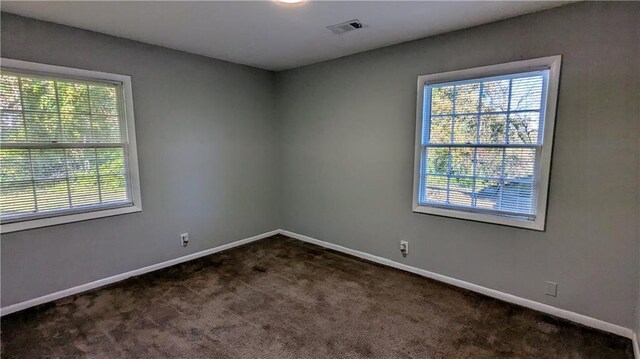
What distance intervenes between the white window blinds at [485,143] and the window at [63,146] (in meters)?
3.02

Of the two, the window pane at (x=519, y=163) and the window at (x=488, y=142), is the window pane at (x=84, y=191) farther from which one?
the window pane at (x=519, y=163)

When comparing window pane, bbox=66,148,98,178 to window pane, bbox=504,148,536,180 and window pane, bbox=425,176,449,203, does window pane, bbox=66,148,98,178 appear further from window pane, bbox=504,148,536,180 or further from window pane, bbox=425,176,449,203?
window pane, bbox=504,148,536,180

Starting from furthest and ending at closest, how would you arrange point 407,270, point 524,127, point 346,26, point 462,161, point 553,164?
point 407,270 → point 462,161 → point 346,26 → point 524,127 → point 553,164

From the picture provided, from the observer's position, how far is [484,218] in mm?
2771

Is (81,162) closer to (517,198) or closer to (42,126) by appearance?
(42,126)

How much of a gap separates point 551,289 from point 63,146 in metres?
4.31

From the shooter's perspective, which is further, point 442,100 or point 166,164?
point 166,164

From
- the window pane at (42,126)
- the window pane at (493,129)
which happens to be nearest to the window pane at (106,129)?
the window pane at (42,126)

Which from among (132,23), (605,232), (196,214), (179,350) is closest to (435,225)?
(605,232)

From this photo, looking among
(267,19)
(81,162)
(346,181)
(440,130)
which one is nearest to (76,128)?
(81,162)

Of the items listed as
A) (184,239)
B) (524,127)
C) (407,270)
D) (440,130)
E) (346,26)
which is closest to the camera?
(524,127)

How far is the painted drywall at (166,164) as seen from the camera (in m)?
2.62

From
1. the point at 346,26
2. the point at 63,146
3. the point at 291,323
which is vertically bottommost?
the point at 291,323

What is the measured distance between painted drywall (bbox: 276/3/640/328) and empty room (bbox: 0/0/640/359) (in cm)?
1
